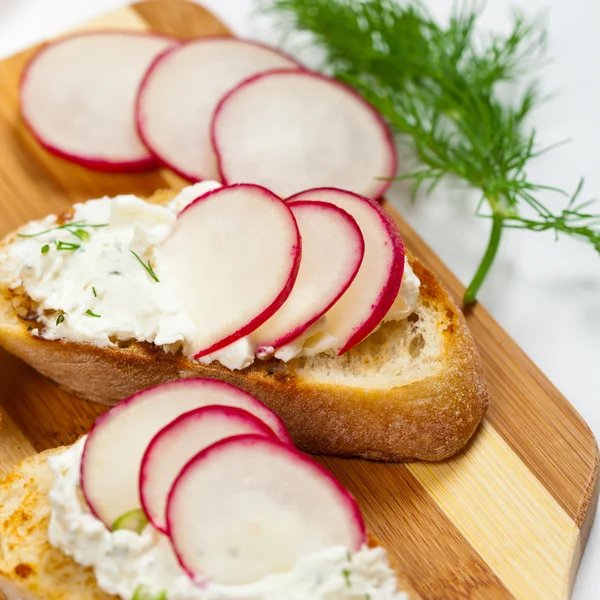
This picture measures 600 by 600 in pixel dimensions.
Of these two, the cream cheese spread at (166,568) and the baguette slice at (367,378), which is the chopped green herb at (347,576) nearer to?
the cream cheese spread at (166,568)

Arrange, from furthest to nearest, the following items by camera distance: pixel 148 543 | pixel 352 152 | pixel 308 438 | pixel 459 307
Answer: pixel 352 152 < pixel 459 307 < pixel 308 438 < pixel 148 543

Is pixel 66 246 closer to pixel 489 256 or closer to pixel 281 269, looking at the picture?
pixel 281 269

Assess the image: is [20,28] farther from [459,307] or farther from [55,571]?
[55,571]

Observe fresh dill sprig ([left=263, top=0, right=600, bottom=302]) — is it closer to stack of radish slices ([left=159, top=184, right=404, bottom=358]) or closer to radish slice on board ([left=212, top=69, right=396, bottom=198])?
radish slice on board ([left=212, top=69, right=396, bottom=198])

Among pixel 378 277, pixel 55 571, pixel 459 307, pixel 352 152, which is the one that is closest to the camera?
pixel 55 571

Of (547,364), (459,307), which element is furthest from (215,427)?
(547,364)

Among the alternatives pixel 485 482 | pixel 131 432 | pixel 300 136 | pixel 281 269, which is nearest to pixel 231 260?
pixel 281 269

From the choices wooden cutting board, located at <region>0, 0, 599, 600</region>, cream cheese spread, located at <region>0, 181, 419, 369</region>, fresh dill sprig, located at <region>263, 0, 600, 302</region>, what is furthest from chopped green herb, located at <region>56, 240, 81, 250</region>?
fresh dill sprig, located at <region>263, 0, 600, 302</region>

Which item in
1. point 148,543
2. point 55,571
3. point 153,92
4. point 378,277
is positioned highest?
point 153,92

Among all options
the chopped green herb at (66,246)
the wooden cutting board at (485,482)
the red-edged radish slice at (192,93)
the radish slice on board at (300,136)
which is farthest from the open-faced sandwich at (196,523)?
the red-edged radish slice at (192,93)
